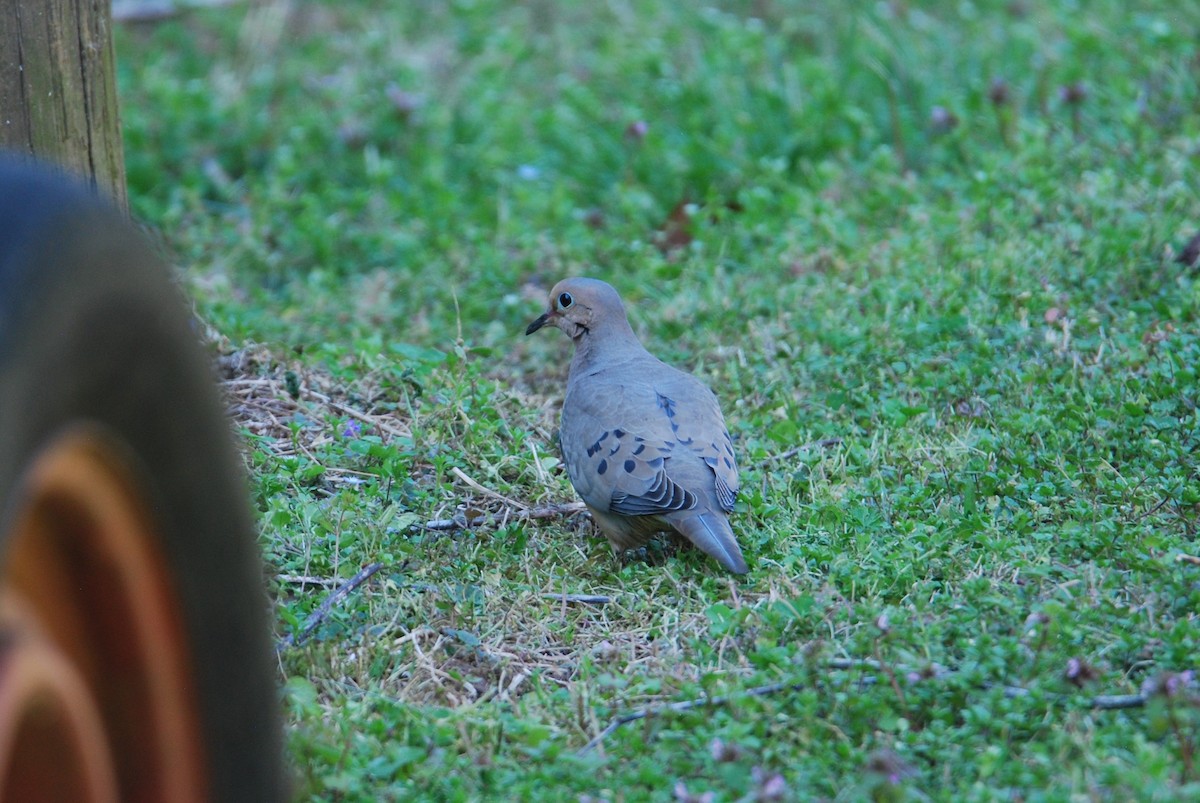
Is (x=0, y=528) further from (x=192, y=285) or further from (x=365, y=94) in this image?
(x=365, y=94)

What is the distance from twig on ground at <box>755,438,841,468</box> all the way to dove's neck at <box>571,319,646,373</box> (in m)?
0.52

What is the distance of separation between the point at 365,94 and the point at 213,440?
5447mm

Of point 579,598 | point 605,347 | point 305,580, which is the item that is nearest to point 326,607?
point 305,580

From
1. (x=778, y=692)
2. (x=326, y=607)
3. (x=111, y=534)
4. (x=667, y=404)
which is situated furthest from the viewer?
(x=667, y=404)

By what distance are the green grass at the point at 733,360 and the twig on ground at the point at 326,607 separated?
0.11 feet

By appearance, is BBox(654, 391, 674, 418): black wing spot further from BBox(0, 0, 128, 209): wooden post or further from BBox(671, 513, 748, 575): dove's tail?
BBox(0, 0, 128, 209): wooden post

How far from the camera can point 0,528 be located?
1496 millimetres

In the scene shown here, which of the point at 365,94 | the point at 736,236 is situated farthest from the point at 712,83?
the point at 365,94

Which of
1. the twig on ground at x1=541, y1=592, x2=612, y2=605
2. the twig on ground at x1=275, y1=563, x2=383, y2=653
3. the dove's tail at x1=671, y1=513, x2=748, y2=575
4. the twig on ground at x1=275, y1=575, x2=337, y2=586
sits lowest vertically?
the twig on ground at x1=541, y1=592, x2=612, y2=605

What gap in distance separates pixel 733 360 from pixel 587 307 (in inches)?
26.2

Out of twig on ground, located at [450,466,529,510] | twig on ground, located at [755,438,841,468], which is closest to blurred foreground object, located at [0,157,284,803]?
twig on ground, located at [450,466,529,510]

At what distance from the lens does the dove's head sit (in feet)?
14.3

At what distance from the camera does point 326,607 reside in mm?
3234

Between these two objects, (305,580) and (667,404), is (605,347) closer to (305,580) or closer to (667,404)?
(667,404)
